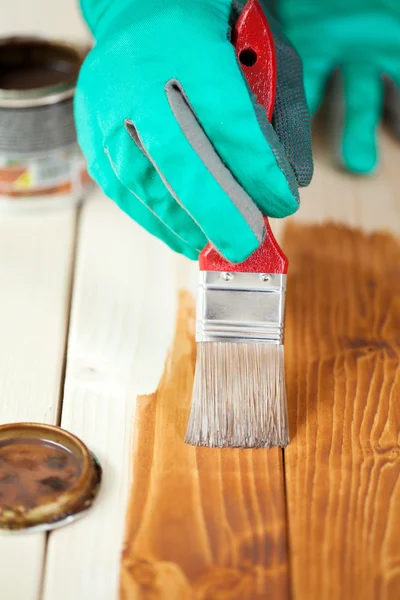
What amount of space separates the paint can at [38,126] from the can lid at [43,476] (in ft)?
1.72

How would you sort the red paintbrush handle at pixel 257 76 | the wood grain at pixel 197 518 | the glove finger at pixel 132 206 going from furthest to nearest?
the glove finger at pixel 132 206, the red paintbrush handle at pixel 257 76, the wood grain at pixel 197 518

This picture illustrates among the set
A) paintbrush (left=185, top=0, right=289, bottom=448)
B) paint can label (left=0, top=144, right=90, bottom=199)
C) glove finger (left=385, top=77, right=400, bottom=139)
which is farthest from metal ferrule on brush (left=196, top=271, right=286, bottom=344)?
glove finger (left=385, top=77, right=400, bottom=139)

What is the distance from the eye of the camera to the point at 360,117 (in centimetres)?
161

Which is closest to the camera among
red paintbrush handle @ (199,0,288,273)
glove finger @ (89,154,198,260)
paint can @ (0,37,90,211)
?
red paintbrush handle @ (199,0,288,273)

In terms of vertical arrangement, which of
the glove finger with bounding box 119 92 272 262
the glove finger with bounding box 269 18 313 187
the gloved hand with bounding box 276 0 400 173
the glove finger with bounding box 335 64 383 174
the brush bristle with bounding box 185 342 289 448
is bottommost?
the brush bristle with bounding box 185 342 289 448

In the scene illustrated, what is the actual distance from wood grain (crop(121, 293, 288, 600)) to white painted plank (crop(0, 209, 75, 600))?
118 mm

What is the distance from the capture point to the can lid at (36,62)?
1461 millimetres

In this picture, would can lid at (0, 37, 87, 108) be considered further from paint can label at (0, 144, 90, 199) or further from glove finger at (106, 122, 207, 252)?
glove finger at (106, 122, 207, 252)

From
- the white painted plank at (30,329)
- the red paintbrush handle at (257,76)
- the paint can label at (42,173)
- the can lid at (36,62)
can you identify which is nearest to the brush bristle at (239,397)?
the red paintbrush handle at (257,76)

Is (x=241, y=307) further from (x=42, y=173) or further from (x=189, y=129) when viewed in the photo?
(x=42, y=173)

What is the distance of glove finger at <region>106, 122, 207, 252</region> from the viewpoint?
3.40 ft

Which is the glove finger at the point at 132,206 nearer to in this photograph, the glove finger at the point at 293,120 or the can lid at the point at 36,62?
the glove finger at the point at 293,120

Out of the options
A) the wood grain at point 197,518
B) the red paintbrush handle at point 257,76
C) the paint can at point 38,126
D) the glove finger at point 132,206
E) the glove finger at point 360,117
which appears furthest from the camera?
the glove finger at point 360,117

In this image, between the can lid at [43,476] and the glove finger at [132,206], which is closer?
the can lid at [43,476]
